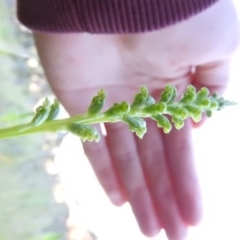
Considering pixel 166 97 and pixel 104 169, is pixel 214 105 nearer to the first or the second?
pixel 166 97

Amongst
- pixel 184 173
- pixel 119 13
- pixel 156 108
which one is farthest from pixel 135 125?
pixel 184 173

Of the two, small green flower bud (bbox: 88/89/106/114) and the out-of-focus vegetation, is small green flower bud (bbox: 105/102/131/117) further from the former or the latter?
the out-of-focus vegetation

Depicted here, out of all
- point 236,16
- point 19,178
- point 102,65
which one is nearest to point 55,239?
point 19,178

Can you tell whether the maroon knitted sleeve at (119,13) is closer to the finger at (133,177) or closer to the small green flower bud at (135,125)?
the finger at (133,177)

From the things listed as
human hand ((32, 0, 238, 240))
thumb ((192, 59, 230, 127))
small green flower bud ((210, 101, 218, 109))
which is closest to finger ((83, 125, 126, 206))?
human hand ((32, 0, 238, 240))

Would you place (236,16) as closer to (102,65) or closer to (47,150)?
(102,65)

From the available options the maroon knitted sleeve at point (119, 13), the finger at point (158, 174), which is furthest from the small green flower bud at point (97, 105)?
the finger at point (158, 174)
